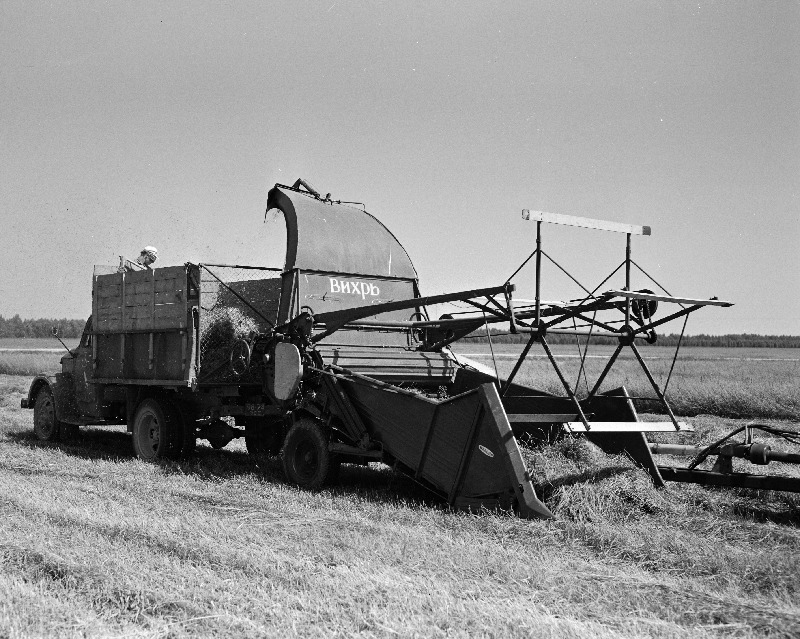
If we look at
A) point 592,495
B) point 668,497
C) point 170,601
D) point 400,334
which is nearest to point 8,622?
point 170,601

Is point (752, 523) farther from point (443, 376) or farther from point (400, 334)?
point (400, 334)

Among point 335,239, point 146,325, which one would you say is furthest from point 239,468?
point 335,239

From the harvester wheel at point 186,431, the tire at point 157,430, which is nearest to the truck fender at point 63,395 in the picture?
the tire at point 157,430

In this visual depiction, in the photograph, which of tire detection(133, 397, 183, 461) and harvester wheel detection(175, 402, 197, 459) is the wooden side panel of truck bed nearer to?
tire detection(133, 397, 183, 461)

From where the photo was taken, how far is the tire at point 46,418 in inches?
491

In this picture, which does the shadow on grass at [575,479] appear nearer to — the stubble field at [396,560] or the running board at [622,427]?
the stubble field at [396,560]

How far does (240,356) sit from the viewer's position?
386 inches

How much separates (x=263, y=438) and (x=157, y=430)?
4.40ft

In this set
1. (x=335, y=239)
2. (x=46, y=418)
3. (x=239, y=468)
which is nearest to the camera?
(x=239, y=468)

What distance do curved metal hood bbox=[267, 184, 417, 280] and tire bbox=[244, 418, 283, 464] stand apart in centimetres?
199

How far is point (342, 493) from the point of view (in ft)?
26.2

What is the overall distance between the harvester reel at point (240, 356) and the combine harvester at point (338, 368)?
0.05 feet

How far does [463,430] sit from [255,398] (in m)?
3.61

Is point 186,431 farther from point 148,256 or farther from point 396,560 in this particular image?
point 396,560
